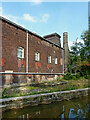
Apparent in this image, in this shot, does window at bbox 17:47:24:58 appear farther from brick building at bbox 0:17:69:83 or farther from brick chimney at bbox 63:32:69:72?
brick chimney at bbox 63:32:69:72

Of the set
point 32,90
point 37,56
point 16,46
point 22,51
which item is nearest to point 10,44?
point 16,46

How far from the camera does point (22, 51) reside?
31.3 feet

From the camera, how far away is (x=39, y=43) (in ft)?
38.8

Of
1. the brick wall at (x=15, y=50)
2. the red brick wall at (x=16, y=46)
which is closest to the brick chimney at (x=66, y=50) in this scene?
the red brick wall at (x=16, y=46)

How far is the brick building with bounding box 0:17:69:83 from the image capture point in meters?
7.99

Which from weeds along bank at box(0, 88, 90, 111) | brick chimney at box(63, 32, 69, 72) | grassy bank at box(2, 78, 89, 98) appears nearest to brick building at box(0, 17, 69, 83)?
grassy bank at box(2, 78, 89, 98)

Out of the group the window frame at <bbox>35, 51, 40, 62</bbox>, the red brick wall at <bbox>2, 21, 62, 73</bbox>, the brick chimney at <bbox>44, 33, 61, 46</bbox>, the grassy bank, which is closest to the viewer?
the grassy bank

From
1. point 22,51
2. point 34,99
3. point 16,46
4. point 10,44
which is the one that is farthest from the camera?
point 22,51

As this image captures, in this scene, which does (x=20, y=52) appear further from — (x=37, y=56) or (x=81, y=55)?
(x=81, y=55)

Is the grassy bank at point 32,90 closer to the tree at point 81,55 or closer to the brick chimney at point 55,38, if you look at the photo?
the tree at point 81,55

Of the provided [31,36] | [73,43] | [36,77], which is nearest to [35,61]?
[36,77]

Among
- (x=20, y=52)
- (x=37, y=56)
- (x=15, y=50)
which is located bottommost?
(x=37, y=56)

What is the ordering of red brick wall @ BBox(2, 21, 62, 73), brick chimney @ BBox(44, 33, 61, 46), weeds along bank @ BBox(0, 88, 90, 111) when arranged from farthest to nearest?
brick chimney @ BBox(44, 33, 61, 46)
red brick wall @ BBox(2, 21, 62, 73)
weeds along bank @ BBox(0, 88, 90, 111)

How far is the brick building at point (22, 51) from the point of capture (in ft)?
26.2
